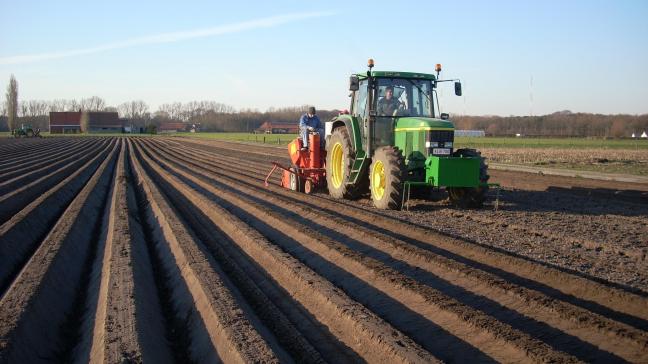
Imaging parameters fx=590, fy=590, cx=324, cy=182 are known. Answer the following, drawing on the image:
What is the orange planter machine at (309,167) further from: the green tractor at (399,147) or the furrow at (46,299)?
the furrow at (46,299)

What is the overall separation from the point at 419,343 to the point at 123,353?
1848mm

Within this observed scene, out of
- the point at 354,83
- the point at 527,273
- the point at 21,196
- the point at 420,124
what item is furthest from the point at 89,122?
the point at 527,273

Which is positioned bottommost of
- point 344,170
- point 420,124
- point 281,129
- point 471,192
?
point 471,192

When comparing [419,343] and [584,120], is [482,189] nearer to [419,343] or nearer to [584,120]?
[419,343]

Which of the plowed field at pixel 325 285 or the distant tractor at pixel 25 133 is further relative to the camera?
the distant tractor at pixel 25 133

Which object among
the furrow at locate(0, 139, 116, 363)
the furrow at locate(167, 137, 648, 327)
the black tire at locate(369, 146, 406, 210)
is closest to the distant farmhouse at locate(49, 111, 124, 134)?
the black tire at locate(369, 146, 406, 210)

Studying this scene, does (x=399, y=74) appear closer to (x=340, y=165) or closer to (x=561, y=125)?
(x=340, y=165)

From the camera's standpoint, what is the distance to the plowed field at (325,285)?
3756mm

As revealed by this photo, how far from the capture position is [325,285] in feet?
16.4

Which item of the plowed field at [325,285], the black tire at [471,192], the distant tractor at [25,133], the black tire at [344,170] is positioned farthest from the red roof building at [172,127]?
the black tire at [471,192]

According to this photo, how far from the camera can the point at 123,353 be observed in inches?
139

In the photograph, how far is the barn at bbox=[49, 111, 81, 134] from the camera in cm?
8944

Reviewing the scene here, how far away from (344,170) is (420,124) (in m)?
1.78

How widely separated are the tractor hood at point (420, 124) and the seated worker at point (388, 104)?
20 centimetres
